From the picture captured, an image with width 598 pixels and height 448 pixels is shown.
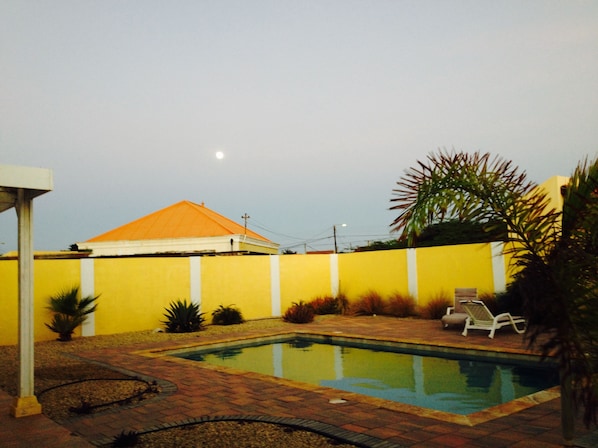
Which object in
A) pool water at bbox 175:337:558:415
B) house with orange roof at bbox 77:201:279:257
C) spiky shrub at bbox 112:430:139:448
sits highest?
house with orange roof at bbox 77:201:279:257

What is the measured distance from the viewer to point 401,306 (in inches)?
562

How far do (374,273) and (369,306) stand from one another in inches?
53.0

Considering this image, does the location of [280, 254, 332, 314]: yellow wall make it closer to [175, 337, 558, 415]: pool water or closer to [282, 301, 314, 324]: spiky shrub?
[282, 301, 314, 324]: spiky shrub

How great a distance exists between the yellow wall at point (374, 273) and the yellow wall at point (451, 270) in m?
0.65

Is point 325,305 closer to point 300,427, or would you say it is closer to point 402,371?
point 402,371

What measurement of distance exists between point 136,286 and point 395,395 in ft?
27.5

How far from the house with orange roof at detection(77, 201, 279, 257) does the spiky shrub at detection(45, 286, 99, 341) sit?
47.1 feet

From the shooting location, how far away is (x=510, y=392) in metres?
6.52

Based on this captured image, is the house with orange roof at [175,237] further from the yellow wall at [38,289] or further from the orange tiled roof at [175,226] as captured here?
the yellow wall at [38,289]

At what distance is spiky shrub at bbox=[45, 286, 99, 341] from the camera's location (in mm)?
10875

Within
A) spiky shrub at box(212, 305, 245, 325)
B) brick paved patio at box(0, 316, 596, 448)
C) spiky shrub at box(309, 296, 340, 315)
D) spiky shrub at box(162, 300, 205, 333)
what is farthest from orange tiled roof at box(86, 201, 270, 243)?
brick paved patio at box(0, 316, 596, 448)

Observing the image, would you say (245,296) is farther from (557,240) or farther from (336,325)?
(557,240)

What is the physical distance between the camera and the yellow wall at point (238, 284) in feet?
45.9

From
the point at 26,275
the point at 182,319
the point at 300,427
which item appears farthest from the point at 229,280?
the point at 300,427
